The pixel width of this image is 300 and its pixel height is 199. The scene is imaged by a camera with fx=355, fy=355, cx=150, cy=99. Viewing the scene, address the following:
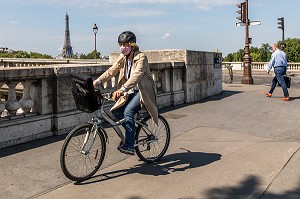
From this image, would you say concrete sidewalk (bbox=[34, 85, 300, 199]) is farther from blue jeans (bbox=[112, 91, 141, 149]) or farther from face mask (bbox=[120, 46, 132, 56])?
face mask (bbox=[120, 46, 132, 56])

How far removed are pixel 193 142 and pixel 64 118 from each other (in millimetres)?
2331

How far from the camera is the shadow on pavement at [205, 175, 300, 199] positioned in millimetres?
3658

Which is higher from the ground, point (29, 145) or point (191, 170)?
point (29, 145)

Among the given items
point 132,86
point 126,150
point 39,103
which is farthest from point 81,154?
point 39,103

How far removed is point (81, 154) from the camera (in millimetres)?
4176

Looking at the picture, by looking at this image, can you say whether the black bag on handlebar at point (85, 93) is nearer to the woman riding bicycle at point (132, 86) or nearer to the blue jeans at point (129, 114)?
the woman riding bicycle at point (132, 86)

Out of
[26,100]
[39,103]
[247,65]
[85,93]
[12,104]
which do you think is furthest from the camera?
[247,65]

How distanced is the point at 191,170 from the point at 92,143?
1.33 m

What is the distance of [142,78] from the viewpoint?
443cm

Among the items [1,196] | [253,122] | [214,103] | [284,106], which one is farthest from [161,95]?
[1,196]

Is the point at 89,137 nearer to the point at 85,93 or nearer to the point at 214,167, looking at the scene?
the point at 85,93

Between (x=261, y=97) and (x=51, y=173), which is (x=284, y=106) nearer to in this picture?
(x=261, y=97)

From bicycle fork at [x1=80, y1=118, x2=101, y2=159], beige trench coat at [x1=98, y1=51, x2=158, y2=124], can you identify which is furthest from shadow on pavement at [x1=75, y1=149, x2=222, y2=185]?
beige trench coat at [x1=98, y1=51, x2=158, y2=124]

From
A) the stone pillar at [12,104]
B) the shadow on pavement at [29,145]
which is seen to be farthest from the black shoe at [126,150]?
the stone pillar at [12,104]
